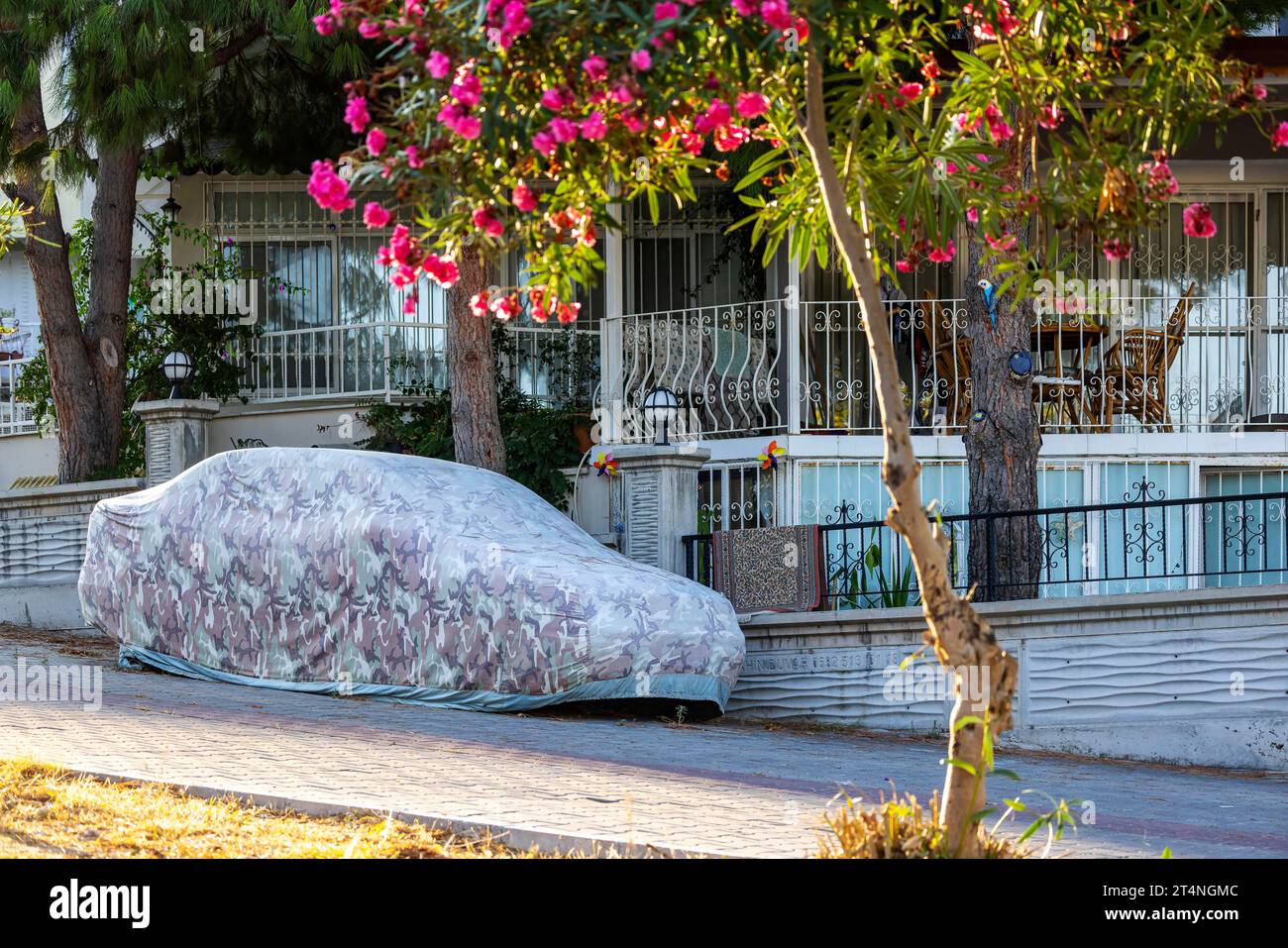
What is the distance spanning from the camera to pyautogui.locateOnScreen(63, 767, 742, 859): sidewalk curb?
5773 mm

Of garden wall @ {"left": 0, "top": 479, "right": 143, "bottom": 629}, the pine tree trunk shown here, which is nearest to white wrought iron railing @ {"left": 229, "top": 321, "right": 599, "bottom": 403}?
garden wall @ {"left": 0, "top": 479, "right": 143, "bottom": 629}

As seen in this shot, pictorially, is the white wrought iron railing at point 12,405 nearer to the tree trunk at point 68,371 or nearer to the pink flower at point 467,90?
the tree trunk at point 68,371

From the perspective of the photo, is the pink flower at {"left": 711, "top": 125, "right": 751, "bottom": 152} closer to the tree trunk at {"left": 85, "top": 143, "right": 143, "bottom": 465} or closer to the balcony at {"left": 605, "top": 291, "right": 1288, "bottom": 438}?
the balcony at {"left": 605, "top": 291, "right": 1288, "bottom": 438}

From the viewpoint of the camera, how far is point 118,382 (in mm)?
15289

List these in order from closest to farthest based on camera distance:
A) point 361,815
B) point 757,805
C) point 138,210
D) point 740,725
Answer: point 361,815 → point 757,805 → point 740,725 → point 138,210

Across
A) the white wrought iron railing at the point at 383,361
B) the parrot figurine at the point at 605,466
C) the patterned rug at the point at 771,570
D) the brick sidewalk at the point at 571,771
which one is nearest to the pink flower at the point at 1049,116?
the brick sidewalk at the point at 571,771

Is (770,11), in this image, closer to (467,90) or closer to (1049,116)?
(467,90)

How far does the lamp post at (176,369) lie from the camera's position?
47.9ft

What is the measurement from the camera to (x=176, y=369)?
14.6 metres

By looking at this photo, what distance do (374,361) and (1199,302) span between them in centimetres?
785

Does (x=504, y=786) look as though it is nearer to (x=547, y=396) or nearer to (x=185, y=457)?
(x=185, y=457)

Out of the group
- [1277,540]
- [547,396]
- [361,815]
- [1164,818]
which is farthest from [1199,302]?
[361,815]

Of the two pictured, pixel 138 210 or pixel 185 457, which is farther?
pixel 138 210

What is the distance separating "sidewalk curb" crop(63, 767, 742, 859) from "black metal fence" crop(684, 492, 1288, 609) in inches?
214
